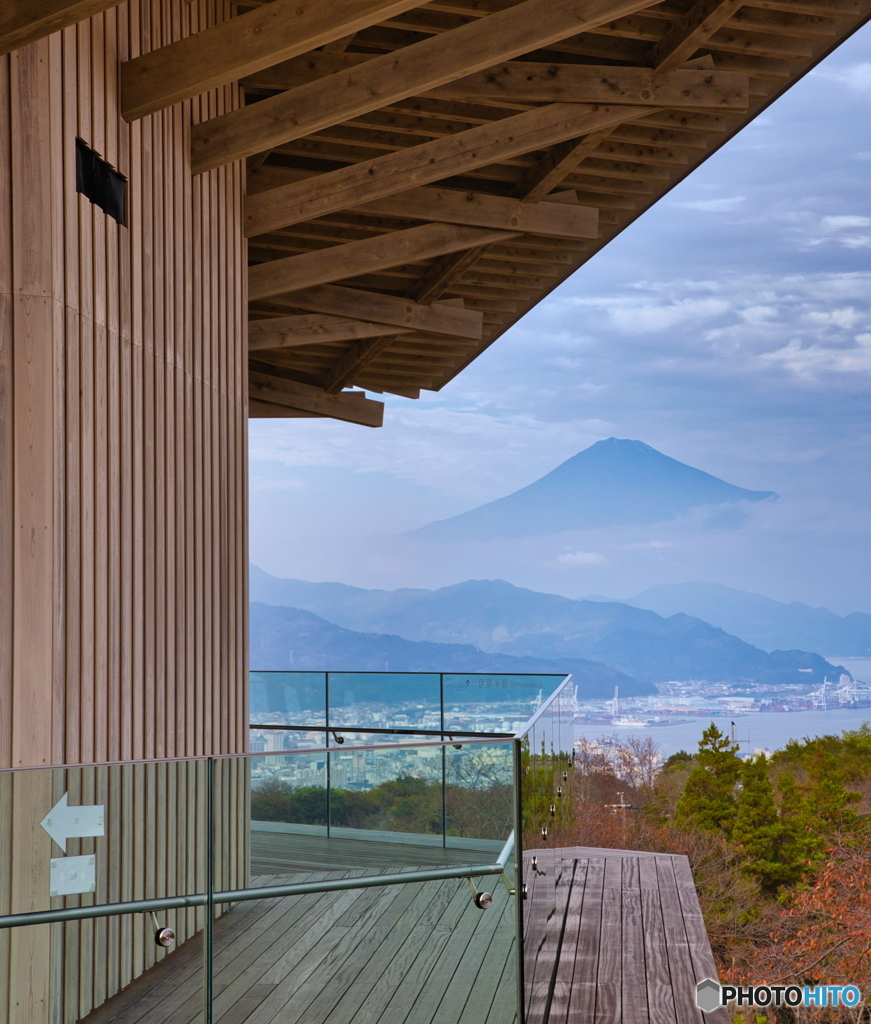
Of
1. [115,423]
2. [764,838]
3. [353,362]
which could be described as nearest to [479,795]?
[115,423]

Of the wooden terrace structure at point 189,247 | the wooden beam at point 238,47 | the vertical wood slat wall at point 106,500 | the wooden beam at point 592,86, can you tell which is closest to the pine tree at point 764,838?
the wooden terrace structure at point 189,247

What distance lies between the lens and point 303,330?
311 inches

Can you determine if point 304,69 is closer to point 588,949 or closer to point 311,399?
point 311,399

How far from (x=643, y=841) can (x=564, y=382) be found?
40721 mm

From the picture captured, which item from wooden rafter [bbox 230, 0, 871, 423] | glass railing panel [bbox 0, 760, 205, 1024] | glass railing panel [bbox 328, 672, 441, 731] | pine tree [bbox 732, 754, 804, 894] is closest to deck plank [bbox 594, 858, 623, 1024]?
glass railing panel [bbox 0, 760, 205, 1024]

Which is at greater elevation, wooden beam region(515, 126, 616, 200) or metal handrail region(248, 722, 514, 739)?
wooden beam region(515, 126, 616, 200)

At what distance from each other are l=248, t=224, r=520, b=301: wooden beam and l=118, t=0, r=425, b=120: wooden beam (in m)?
2.42

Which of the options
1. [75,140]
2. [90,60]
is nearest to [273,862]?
[75,140]

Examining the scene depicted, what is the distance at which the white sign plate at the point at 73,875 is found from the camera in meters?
3.02

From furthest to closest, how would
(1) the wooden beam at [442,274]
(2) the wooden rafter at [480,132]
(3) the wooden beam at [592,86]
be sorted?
(1) the wooden beam at [442,274], (3) the wooden beam at [592,86], (2) the wooden rafter at [480,132]

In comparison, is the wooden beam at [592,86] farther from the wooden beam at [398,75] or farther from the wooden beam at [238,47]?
the wooden beam at [238,47]

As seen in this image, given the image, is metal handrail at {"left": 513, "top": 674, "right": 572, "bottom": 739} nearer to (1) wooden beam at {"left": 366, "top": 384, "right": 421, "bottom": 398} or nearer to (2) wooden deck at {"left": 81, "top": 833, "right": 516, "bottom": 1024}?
(2) wooden deck at {"left": 81, "top": 833, "right": 516, "bottom": 1024}

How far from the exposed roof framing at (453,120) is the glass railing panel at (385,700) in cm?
279

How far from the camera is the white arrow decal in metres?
3.01
